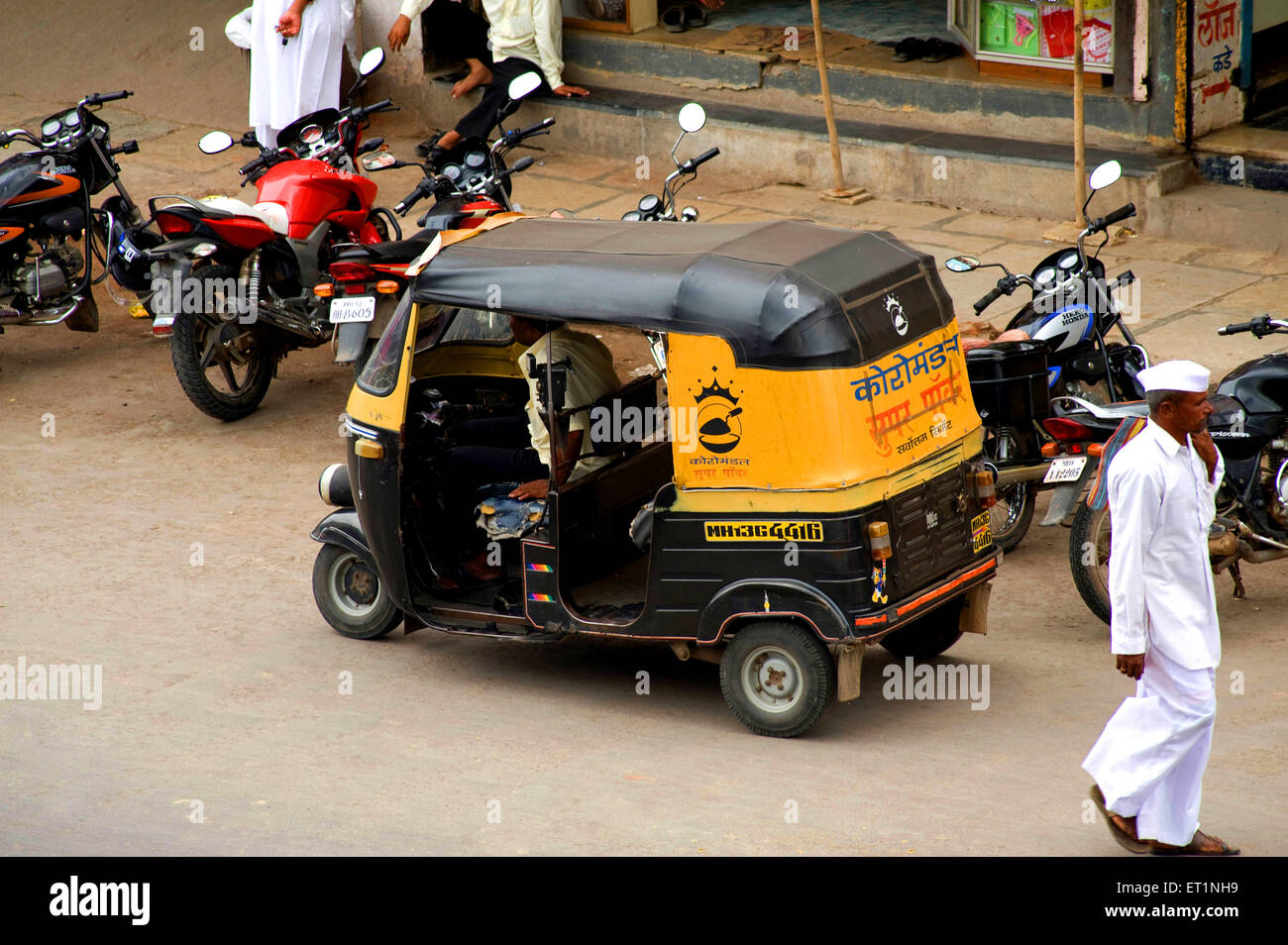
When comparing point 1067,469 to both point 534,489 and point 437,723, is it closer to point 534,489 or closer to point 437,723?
point 534,489

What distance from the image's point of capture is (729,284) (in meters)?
5.95

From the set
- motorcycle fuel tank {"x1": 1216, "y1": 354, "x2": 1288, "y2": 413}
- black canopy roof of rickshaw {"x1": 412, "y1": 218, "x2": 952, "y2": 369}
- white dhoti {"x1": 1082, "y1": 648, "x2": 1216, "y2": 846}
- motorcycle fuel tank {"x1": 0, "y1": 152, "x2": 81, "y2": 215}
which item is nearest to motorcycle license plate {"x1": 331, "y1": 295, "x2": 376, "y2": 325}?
black canopy roof of rickshaw {"x1": 412, "y1": 218, "x2": 952, "y2": 369}

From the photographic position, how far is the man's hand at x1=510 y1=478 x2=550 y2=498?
6.82 metres

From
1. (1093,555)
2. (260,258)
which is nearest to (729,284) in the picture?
(1093,555)

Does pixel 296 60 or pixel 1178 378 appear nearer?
pixel 1178 378

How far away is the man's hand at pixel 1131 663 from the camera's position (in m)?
4.98

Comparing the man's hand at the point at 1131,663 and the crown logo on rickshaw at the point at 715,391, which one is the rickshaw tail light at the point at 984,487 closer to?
the crown logo on rickshaw at the point at 715,391

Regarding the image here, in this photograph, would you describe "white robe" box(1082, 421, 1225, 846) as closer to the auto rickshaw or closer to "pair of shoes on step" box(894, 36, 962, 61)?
the auto rickshaw

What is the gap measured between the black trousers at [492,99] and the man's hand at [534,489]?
7116 mm

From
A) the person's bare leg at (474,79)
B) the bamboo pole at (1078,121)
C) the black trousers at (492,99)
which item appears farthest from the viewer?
the person's bare leg at (474,79)

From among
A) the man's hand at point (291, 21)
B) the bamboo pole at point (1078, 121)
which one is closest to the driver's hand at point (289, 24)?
the man's hand at point (291, 21)

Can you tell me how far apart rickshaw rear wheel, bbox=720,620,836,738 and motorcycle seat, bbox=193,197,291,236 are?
480 centimetres

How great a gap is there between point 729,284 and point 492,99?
26.9 feet

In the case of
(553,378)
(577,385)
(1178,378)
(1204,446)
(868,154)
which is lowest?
(868,154)
